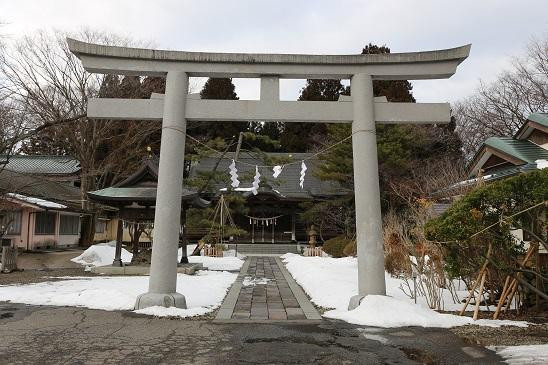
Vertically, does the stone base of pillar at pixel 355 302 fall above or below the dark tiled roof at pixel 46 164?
below

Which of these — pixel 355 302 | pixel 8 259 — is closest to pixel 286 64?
pixel 355 302

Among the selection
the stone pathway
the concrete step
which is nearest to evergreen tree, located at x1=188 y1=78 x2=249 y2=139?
the concrete step

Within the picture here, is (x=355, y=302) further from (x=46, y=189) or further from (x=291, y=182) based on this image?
(x=46, y=189)

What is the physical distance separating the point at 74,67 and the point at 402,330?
23.8 m

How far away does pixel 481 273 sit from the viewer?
292 inches

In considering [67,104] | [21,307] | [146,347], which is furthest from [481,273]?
[67,104]

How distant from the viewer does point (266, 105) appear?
8258 millimetres

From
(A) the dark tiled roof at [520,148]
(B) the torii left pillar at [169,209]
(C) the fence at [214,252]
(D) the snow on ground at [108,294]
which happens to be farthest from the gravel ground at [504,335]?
(C) the fence at [214,252]

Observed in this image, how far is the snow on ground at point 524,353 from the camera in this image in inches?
191

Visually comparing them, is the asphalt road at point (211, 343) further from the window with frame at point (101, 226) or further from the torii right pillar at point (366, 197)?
the window with frame at point (101, 226)

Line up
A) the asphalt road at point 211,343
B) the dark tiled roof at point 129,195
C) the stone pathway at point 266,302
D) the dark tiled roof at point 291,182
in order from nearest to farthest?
the asphalt road at point 211,343 < the stone pathway at point 266,302 < the dark tiled roof at point 129,195 < the dark tiled roof at point 291,182

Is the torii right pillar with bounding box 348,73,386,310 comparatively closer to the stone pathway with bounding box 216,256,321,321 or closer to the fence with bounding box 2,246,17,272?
the stone pathway with bounding box 216,256,321,321

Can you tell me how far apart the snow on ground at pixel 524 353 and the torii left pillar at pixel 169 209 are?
5292 mm

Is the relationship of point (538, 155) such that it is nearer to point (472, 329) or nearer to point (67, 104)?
point (472, 329)
